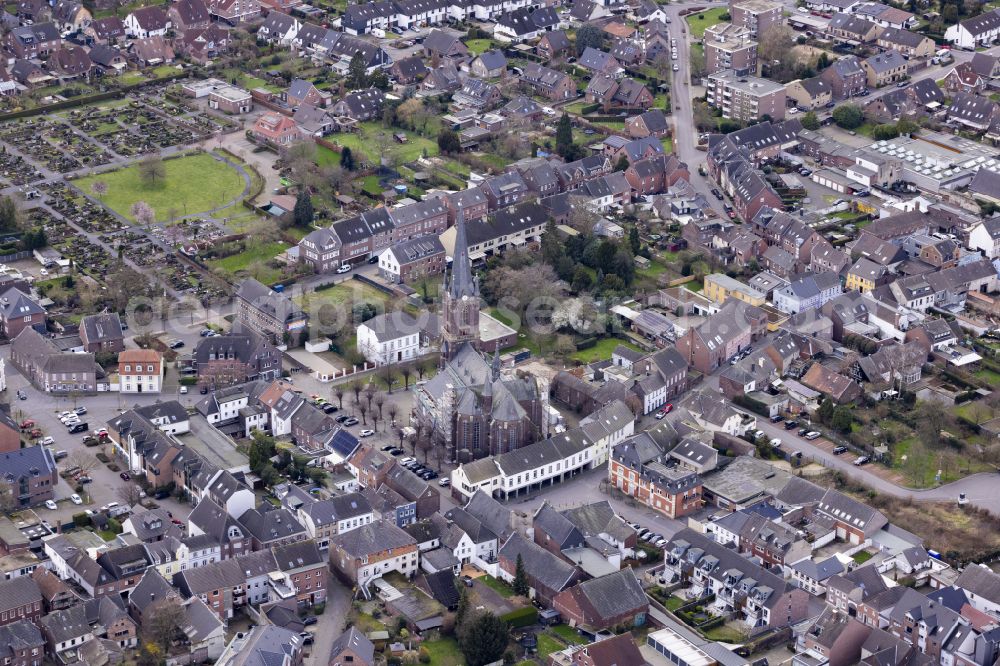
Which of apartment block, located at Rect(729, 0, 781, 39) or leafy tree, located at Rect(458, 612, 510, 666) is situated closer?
leafy tree, located at Rect(458, 612, 510, 666)

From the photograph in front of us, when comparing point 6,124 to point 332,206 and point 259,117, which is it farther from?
point 332,206

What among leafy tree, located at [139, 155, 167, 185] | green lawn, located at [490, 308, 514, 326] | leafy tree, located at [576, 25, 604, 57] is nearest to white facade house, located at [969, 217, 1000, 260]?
green lawn, located at [490, 308, 514, 326]

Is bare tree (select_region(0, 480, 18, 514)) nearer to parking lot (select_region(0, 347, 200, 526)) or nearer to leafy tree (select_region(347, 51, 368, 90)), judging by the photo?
parking lot (select_region(0, 347, 200, 526))

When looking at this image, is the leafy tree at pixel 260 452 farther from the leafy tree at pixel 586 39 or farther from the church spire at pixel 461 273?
the leafy tree at pixel 586 39

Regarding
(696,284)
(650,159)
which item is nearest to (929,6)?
(650,159)

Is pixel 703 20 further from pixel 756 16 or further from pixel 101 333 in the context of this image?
pixel 101 333
